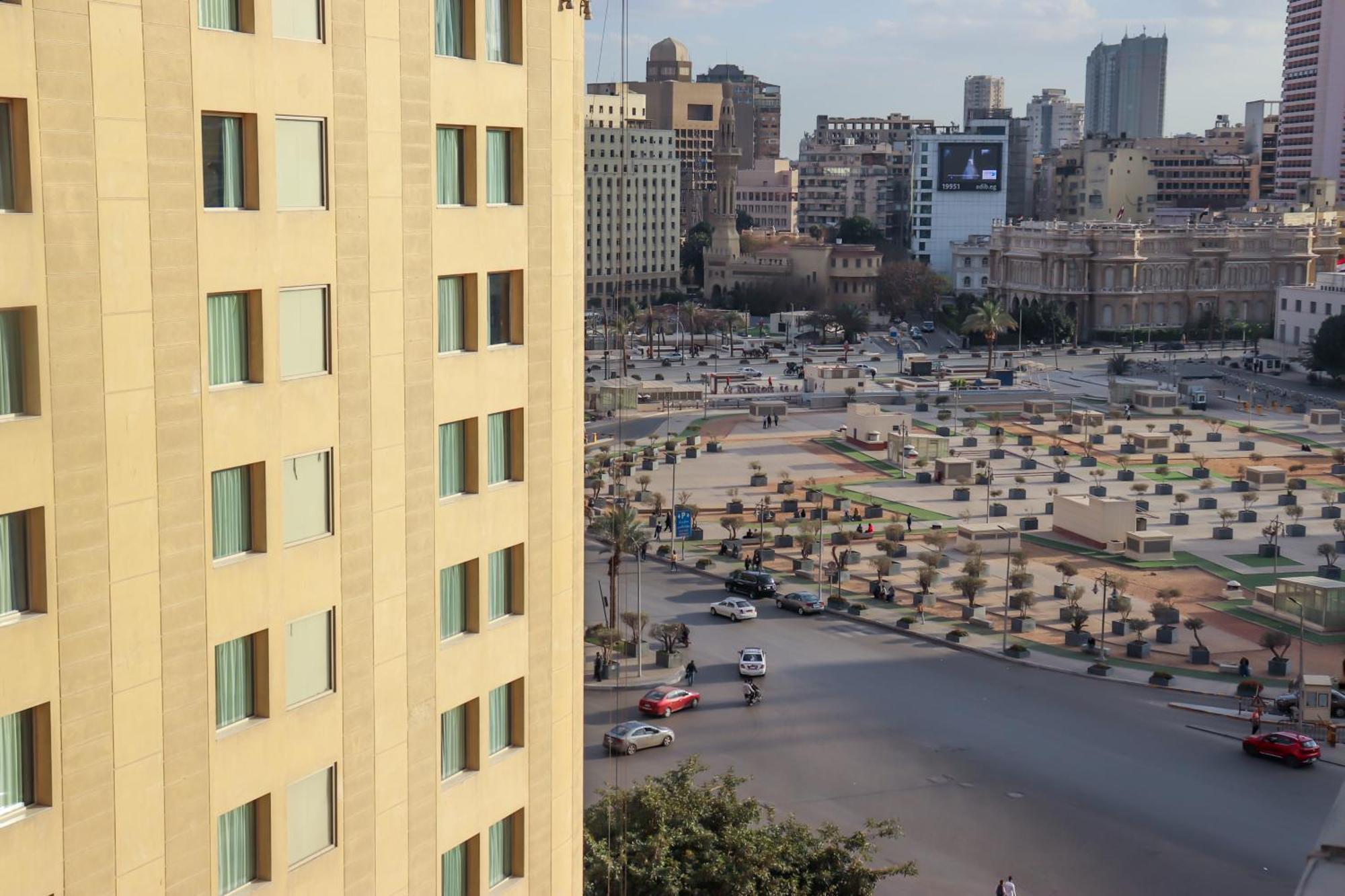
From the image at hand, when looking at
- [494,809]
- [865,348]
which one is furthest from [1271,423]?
[494,809]

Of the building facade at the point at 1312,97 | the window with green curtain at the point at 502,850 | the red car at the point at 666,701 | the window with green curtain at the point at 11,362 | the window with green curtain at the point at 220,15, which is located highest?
the building facade at the point at 1312,97

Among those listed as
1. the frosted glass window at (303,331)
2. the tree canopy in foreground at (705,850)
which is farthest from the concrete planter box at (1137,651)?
the frosted glass window at (303,331)

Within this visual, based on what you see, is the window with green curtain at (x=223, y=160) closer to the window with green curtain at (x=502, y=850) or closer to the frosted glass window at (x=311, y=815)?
the frosted glass window at (x=311, y=815)

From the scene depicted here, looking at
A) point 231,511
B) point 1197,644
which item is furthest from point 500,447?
point 1197,644

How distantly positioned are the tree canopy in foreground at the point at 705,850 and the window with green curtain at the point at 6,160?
1375 centimetres

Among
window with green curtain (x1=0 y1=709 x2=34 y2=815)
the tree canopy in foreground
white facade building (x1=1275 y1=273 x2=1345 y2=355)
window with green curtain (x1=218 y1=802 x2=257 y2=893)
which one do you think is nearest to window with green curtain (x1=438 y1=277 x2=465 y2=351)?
window with green curtain (x1=218 y1=802 x2=257 y2=893)

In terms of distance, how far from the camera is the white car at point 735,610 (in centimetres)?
4759

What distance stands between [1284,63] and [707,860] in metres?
188

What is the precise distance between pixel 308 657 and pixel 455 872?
304 centimetres

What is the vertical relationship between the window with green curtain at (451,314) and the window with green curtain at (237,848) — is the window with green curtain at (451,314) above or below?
above

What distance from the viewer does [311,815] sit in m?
12.6

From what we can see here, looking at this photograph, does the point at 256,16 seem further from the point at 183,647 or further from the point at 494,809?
the point at 494,809

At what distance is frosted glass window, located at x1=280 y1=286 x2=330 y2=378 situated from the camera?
39.4 feet

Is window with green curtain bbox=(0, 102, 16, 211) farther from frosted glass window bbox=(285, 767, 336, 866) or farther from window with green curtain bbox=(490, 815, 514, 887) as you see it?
window with green curtain bbox=(490, 815, 514, 887)
